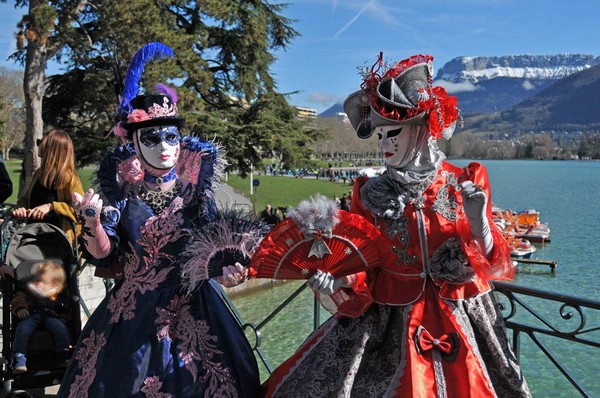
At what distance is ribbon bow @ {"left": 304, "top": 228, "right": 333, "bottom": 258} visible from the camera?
7.42ft

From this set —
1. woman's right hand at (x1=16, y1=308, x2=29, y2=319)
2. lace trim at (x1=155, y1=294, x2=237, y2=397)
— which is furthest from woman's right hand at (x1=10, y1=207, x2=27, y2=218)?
lace trim at (x1=155, y1=294, x2=237, y2=397)

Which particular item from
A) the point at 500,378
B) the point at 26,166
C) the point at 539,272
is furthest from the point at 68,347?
the point at 539,272

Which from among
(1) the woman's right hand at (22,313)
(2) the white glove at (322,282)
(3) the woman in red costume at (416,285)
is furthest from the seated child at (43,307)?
(2) the white glove at (322,282)

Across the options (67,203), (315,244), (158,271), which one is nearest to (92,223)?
(158,271)

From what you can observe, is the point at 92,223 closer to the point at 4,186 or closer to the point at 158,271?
the point at 158,271

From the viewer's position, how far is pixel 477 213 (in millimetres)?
2246

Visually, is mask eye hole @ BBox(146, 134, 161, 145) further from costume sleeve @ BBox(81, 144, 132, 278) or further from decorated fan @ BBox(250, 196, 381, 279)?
decorated fan @ BBox(250, 196, 381, 279)

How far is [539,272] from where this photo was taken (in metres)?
18.5

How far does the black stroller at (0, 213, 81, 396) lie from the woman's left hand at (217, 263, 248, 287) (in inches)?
55.1

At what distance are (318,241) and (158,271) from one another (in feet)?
2.83

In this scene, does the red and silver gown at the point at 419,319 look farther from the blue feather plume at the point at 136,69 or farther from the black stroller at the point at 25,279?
the black stroller at the point at 25,279

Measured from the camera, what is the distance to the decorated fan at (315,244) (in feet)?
7.46

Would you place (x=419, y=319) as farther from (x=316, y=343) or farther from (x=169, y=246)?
(x=169, y=246)

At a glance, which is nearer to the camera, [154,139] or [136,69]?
[154,139]
